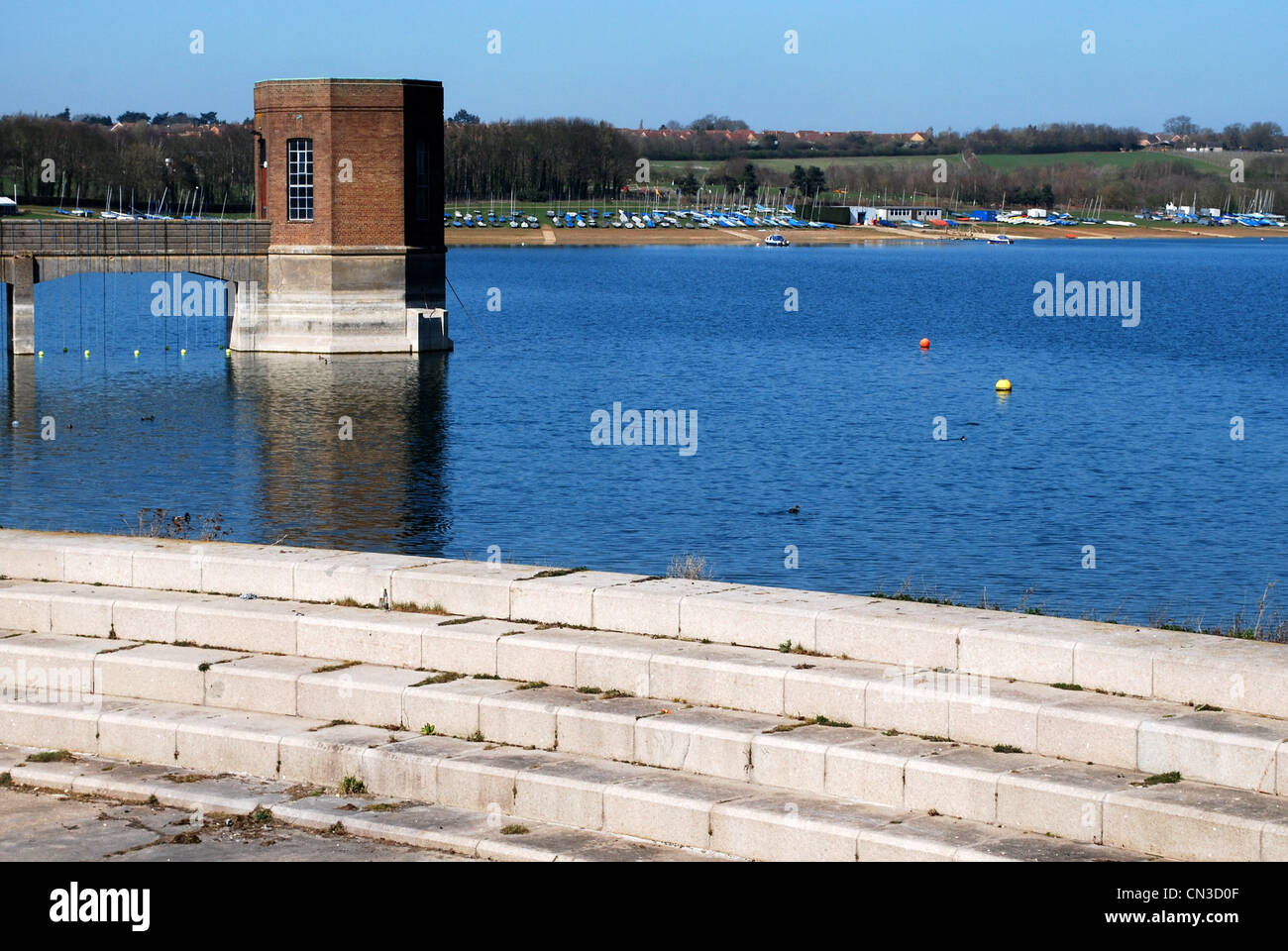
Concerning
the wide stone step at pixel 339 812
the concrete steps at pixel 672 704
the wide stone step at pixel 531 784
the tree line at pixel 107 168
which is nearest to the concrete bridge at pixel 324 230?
the concrete steps at pixel 672 704

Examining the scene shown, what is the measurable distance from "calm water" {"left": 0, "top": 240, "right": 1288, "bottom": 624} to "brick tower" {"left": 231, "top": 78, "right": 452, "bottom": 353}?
6.24 ft

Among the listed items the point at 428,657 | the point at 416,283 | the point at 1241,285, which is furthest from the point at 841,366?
the point at 1241,285

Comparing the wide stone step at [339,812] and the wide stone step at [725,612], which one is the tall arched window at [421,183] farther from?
the wide stone step at [339,812]

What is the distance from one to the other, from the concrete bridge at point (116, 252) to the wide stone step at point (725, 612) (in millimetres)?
45653

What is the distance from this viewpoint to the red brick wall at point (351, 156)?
63469 mm

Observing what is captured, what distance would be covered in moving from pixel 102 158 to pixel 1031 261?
4362 inches

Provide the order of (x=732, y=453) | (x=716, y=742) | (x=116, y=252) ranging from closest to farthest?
(x=716, y=742), (x=732, y=453), (x=116, y=252)

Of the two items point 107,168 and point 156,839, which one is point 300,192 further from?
point 107,168

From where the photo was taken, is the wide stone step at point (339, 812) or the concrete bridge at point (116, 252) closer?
the wide stone step at point (339, 812)

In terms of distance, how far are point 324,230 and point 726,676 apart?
5325 centimetres

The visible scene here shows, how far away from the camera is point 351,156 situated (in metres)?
63.8

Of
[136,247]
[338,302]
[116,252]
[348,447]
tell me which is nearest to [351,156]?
[338,302]

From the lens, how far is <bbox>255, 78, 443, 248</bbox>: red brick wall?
6347 cm
